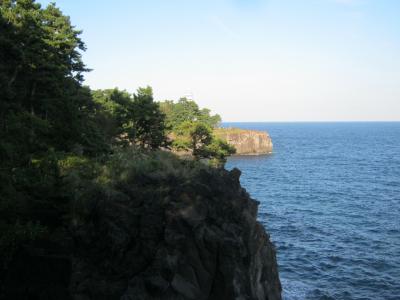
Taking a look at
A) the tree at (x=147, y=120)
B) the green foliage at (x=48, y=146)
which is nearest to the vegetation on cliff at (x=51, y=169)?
the green foliage at (x=48, y=146)

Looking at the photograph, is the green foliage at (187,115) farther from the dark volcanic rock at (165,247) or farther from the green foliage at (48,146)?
the dark volcanic rock at (165,247)

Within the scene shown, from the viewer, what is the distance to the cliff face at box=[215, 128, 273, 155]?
12371 centimetres

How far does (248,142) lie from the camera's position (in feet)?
410

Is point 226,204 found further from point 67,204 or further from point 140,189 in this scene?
point 67,204

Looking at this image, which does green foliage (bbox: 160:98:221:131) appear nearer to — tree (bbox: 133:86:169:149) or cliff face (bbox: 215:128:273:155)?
tree (bbox: 133:86:169:149)

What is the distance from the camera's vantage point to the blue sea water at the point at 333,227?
3119 cm

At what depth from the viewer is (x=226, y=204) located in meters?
21.3

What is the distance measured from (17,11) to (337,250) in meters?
33.9

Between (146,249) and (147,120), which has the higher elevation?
(147,120)

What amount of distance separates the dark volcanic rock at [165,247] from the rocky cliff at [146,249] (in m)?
0.04

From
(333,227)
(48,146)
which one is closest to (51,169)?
(48,146)

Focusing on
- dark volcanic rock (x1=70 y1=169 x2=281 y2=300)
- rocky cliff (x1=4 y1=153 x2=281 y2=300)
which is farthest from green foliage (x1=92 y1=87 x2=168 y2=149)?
dark volcanic rock (x1=70 y1=169 x2=281 y2=300)

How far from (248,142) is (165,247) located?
109 metres

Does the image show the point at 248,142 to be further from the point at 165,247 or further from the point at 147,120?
the point at 165,247
